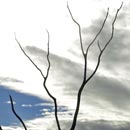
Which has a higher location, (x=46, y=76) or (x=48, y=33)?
(x=48, y=33)

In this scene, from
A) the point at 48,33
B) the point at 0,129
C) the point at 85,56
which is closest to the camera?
the point at 0,129

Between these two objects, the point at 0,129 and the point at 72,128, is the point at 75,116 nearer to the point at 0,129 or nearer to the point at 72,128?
the point at 72,128

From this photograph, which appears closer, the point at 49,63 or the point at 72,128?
the point at 72,128

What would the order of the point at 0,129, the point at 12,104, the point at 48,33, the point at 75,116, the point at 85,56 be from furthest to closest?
the point at 48,33 < the point at 85,56 < the point at 12,104 < the point at 75,116 < the point at 0,129

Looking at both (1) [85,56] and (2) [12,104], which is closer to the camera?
(2) [12,104]

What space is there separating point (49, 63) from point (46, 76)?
1.47 ft

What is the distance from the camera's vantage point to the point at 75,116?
5367 millimetres

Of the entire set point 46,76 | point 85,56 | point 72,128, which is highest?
point 85,56

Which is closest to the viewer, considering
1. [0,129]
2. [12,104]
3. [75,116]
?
[0,129]

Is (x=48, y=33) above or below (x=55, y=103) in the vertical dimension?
above

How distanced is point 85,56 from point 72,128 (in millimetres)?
2053

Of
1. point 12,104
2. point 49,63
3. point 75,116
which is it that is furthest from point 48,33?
point 75,116

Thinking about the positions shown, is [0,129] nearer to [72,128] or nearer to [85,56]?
[72,128]

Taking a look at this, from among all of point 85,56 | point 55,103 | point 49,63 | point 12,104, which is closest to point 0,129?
point 12,104
